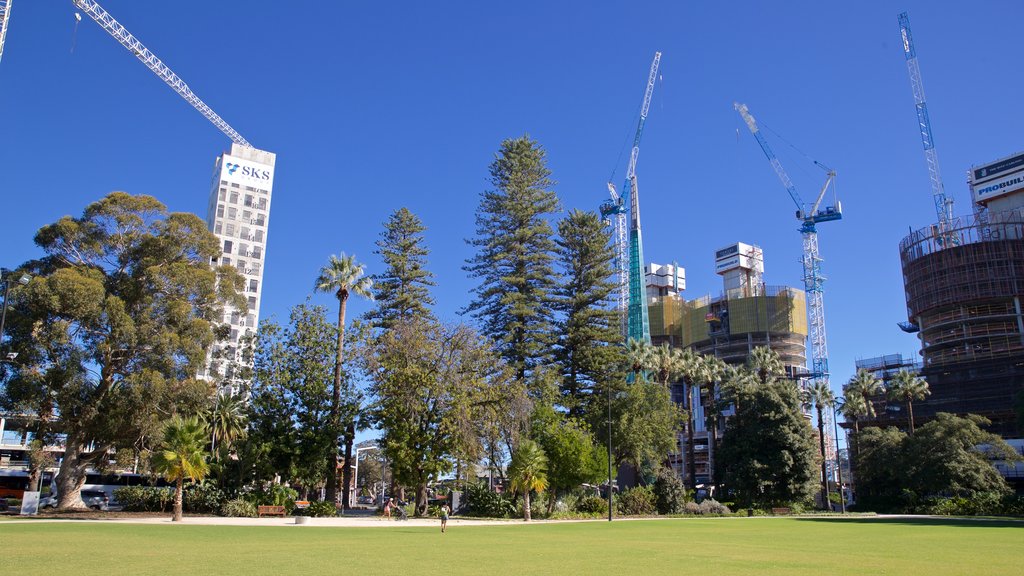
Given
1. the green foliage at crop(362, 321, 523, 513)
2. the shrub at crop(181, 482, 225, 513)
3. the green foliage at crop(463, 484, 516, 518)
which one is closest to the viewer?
the shrub at crop(181, 482, 225, 513)

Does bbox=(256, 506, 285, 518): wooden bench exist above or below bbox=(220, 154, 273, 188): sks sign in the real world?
below

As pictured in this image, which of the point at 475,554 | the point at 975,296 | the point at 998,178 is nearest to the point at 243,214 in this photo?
the point at 475,554

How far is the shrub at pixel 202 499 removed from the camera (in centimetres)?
3873

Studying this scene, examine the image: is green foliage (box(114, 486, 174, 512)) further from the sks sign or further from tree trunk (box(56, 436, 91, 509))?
the sks sign

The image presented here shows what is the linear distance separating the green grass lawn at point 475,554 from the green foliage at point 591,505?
25.2 metres

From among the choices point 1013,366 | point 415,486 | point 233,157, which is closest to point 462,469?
point 415,486

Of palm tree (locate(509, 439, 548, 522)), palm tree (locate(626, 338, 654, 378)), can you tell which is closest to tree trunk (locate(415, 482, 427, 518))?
palm tree (locate(509, 439, 548, 522))

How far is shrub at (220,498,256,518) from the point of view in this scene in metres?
37.9

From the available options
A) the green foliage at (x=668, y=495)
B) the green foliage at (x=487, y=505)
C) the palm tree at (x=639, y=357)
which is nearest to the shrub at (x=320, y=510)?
the green foliage at (x=487, y=505)

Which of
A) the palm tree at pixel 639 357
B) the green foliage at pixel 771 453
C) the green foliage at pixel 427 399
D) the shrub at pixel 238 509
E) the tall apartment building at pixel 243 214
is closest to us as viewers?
the shrub at pixel 238 509

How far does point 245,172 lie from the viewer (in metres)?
99.0

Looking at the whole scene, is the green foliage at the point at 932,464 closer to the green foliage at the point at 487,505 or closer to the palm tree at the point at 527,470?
the palm tree at the point at 527,470

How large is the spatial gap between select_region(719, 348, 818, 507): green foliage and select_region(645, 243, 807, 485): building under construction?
3177 inches

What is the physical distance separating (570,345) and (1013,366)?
241 ft
